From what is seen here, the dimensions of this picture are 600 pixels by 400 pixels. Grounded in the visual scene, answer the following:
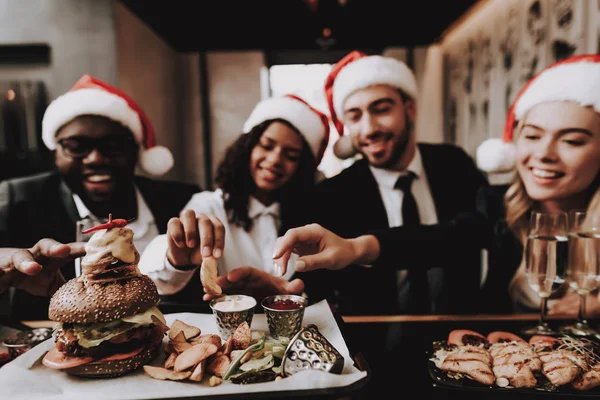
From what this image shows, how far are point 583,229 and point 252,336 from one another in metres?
1.25

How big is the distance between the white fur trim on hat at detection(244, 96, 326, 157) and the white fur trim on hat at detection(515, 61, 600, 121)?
1066mm

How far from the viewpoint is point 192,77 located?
21.4 ft

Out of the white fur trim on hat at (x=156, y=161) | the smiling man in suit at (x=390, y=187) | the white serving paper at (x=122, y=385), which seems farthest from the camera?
the white fur trim on hat at (x=156, y=161)

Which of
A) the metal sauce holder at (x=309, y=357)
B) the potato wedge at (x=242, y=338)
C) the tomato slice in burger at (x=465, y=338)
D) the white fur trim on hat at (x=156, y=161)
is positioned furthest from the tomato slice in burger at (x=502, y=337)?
the white fur trim on hat at (x=156, y=161)

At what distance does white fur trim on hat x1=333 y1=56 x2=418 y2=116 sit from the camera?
87.0 inches

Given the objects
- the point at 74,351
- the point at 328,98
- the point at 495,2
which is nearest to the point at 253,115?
the point at 328,98

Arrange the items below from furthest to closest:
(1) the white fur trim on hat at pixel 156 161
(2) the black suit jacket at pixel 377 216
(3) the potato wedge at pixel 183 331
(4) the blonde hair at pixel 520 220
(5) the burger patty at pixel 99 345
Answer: (1) the white fur trim on hat at pixel 156 161 → (2) the black suit jacket at pixel 377 216 → (4) the blonde hair at pixel 520 220 → (3) the potato wedge at pixel 183 331 → (5) the burger patty at pixel 99 345

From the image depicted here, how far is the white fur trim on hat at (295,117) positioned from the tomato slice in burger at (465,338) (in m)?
1.31

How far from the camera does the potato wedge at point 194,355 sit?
103 centimetres

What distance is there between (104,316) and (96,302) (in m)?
0.04

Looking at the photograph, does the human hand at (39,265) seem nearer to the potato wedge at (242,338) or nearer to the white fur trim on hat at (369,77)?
the potato wedge at (242,338)

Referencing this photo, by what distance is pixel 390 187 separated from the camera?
2240 millimetres

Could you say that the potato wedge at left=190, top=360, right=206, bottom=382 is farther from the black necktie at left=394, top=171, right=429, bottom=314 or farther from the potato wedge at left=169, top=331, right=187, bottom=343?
the black necktie at left=394, top=171, right=429, bottom=314

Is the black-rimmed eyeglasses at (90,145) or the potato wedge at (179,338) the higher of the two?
the black-rimmed eyeglasses at (90,145)
